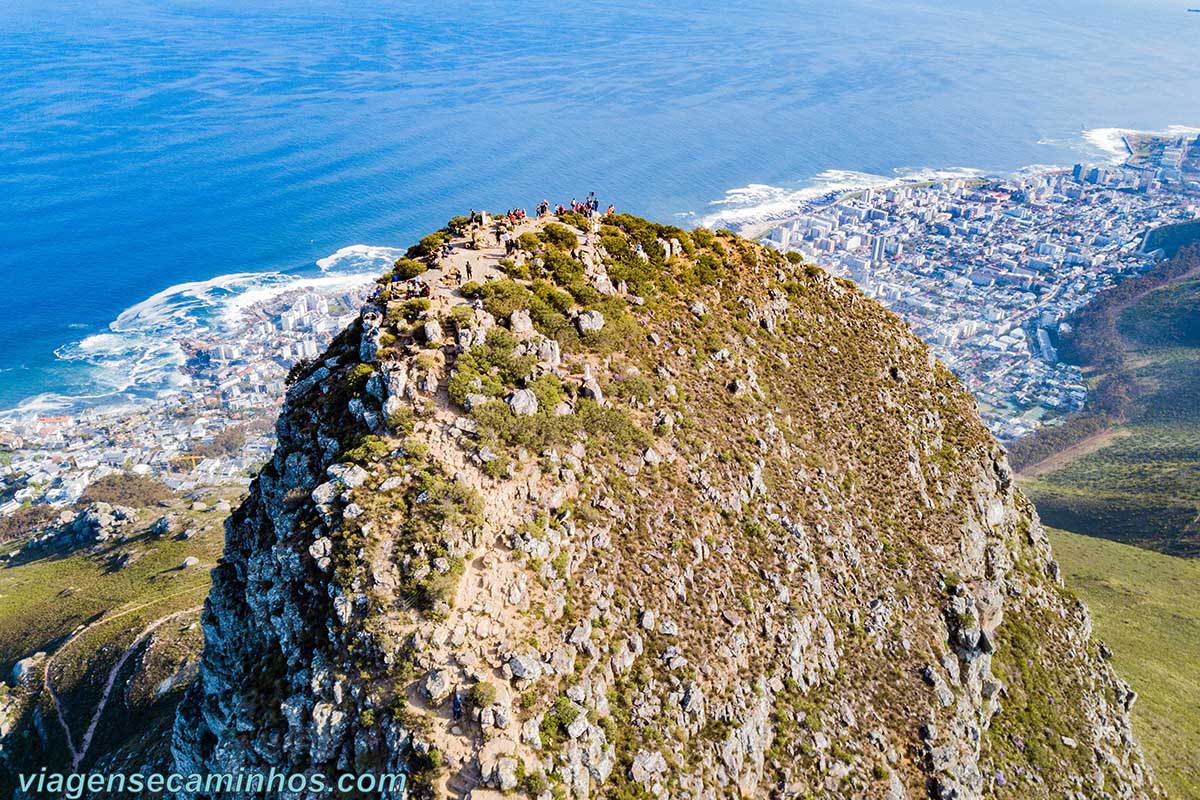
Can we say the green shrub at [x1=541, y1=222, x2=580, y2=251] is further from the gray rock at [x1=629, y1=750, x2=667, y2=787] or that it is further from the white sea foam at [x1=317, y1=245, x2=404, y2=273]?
the white sea foam at [x1=317, y1=245, x2=404, y2=273]

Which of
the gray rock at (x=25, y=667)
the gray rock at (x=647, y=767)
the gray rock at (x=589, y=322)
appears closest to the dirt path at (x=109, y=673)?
the gray rock at (x=25, y=667)

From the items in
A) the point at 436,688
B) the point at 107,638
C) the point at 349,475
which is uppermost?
the point at 349,475

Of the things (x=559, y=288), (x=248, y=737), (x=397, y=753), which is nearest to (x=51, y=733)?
(x=248, y=737)

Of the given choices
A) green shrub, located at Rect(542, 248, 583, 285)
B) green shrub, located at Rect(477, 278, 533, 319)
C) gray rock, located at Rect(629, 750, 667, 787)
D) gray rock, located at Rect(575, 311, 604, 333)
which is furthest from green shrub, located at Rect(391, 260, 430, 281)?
gray rock, located at Rect(629, 750, 667, 787)

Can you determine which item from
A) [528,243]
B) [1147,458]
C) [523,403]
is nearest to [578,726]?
[523,403]

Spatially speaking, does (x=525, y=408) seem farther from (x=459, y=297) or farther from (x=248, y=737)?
(x=248, y=737)

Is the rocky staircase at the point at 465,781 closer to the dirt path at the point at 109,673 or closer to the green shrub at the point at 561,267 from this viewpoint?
the green shrub at the point at 561,267

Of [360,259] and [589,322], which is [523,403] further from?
[360,259]
